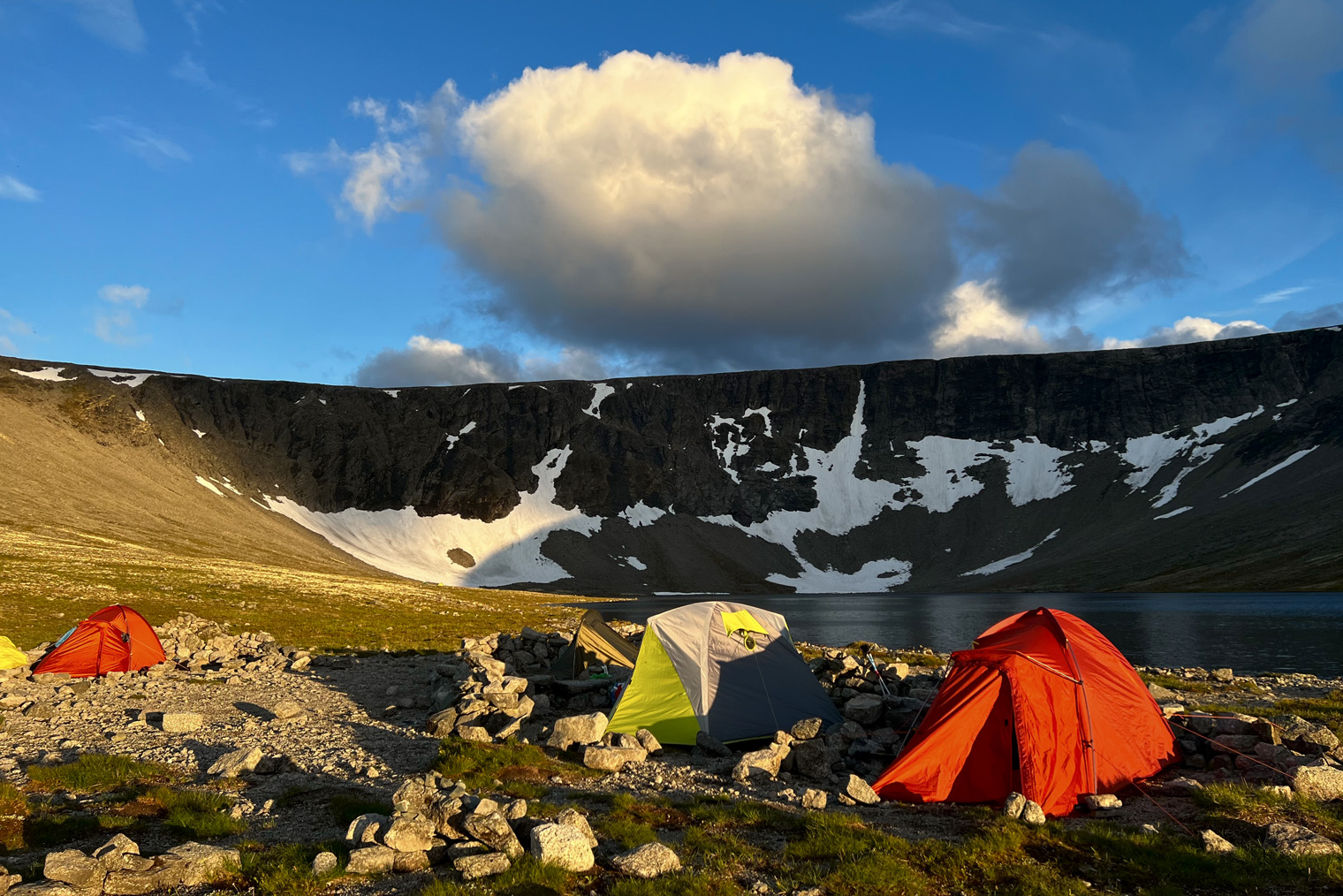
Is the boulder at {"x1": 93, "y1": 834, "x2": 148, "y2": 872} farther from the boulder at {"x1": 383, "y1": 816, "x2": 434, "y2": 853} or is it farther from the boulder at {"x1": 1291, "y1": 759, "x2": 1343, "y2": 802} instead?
the boulder at {"x1": 1291, "y1": 759, "x2": 1343, "y2": 802}

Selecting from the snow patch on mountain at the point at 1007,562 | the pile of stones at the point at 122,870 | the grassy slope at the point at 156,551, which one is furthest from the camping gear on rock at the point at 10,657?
the snow patch on mountain at the point at 1007,562

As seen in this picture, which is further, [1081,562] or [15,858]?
[1081,562]

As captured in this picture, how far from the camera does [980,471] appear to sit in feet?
602

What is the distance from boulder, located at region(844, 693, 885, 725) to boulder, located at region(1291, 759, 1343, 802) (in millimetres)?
7474

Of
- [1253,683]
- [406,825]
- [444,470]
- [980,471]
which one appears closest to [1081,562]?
[980,471]

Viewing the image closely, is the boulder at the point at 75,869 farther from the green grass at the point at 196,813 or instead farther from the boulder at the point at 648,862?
the boulder at the point at 648,862

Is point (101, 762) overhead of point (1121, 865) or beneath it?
beneath

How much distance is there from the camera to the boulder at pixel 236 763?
13633 mm

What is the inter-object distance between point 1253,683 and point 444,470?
158466 millimetres

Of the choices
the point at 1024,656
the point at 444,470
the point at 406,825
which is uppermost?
the point at 444,470

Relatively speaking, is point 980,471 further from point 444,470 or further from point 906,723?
point 906,723

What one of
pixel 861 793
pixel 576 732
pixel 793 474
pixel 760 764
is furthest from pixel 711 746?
pixel 793 474

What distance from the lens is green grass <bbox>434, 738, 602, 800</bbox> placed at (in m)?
13.1

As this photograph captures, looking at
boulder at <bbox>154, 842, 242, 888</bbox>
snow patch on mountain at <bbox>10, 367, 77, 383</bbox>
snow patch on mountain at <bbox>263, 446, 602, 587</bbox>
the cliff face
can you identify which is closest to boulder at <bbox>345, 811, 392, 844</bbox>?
boulder at <bbox>154, 842, 242, 888</bbox>
